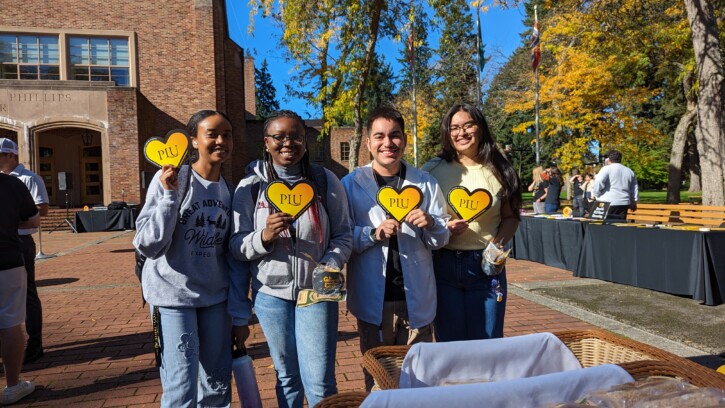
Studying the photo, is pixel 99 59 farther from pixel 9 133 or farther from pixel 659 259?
pixel 659 259

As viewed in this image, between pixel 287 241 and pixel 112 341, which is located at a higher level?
pixel 287 241

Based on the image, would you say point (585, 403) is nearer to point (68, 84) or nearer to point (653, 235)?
point (653, 235)

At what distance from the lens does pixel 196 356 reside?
7.21 ft

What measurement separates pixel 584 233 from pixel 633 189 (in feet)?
6.36

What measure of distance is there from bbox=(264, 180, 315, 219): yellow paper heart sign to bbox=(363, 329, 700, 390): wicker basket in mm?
718

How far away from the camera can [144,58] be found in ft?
70.3

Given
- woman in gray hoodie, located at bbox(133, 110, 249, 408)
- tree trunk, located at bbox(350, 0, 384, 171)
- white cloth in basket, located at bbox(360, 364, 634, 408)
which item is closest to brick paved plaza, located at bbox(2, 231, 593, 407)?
woman in gray hoodie, located at bbox(133, 110, 249, 408)

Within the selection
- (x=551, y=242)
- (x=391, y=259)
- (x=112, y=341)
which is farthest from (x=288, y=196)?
(x=551, y=242)

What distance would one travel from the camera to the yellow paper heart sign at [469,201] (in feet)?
7.72

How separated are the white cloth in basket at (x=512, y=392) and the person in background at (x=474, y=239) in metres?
1.07

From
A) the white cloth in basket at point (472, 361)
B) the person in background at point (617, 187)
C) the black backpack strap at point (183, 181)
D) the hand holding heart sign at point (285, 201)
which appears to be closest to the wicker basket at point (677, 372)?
the white cloth in basket at point (472, 361)

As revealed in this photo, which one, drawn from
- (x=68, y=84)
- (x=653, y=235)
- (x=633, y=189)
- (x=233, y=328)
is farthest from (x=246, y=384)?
(x=68, y=84)

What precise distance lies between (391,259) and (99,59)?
23.4m

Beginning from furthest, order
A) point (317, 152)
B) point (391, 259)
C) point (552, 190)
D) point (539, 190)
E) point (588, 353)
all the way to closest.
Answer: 1. point (317, 152)
2. point (539, 190)
3. point (552, 190)
4. point (391, 259)
5. point (588, 353)
